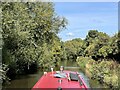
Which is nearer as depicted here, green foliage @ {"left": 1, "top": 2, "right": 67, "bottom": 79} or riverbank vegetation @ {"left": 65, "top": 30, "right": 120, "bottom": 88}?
green foliage @ {"left": 1, "top": 2, "right": 67, "bottom": 79}

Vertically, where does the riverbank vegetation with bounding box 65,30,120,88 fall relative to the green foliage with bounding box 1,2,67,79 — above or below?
below

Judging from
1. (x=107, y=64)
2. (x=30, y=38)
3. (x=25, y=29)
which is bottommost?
(x=107, y=64)

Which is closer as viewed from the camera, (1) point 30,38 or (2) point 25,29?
(2) point 25,29

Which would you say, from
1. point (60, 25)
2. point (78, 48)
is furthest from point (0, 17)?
point (78, 48)

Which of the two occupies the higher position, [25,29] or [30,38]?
[25,29]

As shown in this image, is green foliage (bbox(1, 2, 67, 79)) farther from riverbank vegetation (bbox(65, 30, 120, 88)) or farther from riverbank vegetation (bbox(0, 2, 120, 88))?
riverbank vegetation (bbox(65, 30, 120, 88))

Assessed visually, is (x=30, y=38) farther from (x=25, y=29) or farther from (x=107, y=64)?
(x=107, y=64)

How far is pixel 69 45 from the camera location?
93.3 m

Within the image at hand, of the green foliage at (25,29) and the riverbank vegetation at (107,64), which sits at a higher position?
the green foliage at (25,29)

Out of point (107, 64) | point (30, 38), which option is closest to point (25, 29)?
point (30, 38)

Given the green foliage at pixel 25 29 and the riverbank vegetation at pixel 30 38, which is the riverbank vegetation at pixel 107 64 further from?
the green foliage at pixel 25 29

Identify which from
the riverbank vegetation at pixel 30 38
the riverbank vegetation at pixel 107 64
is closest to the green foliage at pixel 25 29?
the riverbank vegetation at pixel 30 38

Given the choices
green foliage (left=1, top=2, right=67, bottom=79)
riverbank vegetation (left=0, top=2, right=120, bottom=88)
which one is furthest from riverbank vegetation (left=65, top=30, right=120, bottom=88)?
green foliage (left=1, top=2, right=67, bottom=79)

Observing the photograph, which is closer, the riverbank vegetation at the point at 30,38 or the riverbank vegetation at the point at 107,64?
the riverbank vegetation at the point at 30,38
